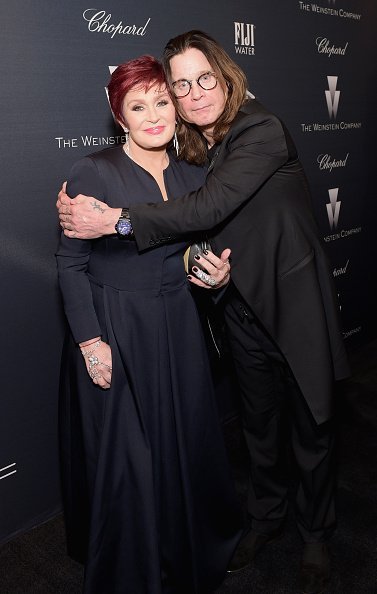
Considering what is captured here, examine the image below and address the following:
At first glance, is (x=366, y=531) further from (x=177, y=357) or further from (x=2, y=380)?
(x=2, y=380)

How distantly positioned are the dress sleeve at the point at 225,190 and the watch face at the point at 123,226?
0.06ft

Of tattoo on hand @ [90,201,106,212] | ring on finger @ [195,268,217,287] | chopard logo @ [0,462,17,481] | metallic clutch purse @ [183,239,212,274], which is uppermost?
tattoo on hand @ [90,201,106,212]

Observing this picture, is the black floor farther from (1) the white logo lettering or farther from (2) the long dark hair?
(2) the long dark hair

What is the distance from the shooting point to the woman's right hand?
1.88 meters

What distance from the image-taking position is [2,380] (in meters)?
2.38

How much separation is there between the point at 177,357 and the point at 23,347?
76 centimetres

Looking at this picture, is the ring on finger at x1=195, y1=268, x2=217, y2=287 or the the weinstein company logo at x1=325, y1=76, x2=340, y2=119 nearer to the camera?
the ring on finger at x1=195, y1=268, x2=217, y2=287

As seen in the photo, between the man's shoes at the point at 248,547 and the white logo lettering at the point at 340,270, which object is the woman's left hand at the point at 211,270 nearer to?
the man's shoes at the point at 248,547

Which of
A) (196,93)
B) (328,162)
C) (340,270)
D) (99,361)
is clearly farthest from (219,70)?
(340,270)

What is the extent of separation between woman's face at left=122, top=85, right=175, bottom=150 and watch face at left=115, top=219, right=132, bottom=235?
245 millimetres

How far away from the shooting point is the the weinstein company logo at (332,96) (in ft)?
12.7

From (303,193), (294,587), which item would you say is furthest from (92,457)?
(303,193)

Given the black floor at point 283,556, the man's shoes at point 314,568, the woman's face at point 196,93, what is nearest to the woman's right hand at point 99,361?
the woman's face at point 196,93

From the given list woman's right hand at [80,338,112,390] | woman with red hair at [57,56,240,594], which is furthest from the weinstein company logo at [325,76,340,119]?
woman's right hand at [80,338,112,390]
